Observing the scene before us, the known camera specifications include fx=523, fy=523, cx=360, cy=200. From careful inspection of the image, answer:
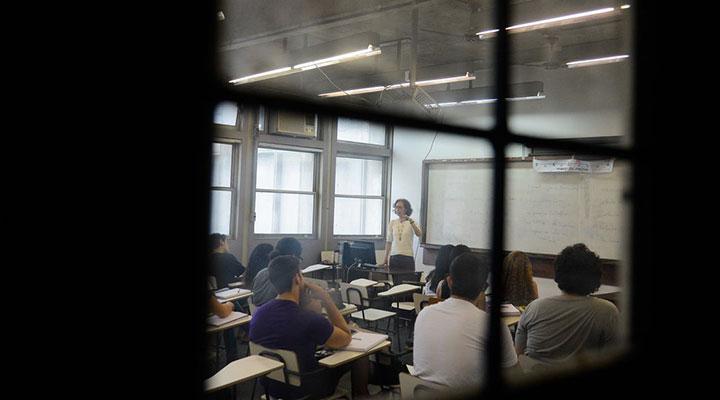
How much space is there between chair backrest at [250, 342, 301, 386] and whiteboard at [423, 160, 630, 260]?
346cm

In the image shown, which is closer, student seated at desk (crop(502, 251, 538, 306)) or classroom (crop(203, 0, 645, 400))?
classroom (crop(203, 0, 645, 400))

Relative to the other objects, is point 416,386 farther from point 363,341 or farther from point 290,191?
point 290,191

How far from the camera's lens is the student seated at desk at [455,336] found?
2.43m

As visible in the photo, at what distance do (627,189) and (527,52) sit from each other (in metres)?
6.47

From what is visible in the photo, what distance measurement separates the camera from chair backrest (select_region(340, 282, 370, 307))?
500cm

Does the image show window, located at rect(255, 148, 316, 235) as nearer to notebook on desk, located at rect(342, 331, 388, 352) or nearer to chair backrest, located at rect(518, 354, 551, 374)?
notebook on desk, located at rect(342, 331, 388, 352)

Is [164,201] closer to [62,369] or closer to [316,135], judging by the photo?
[62,369]

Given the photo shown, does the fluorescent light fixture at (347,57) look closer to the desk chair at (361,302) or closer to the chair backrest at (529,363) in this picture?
the desk chair at (361,302)

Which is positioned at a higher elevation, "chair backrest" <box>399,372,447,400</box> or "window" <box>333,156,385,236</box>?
"window" <box>333,156,385,236</box>

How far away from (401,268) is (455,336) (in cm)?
441

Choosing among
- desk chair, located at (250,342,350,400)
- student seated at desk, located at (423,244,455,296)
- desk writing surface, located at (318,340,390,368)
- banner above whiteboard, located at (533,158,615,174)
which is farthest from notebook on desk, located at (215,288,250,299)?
banner above whiteboard, located at (533,158,615,174)

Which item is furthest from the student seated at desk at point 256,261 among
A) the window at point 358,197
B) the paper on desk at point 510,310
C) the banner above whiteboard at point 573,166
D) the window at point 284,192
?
the banner above whiteboard at point 573,166

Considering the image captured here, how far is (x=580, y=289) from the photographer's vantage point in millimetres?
2811

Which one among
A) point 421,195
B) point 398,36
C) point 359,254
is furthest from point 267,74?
point 421,195
